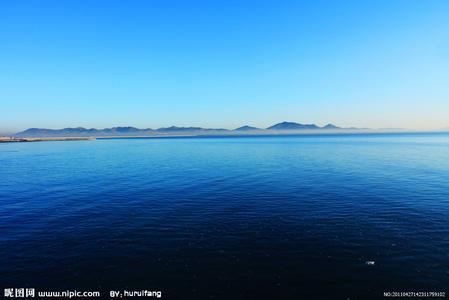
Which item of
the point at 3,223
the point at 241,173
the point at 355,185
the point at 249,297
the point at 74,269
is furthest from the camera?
the point at 241,173

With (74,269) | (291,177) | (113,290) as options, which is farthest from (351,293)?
(291,177)

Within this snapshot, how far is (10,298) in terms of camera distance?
545 inches

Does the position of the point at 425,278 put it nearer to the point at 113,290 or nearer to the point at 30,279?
the point at 113,290

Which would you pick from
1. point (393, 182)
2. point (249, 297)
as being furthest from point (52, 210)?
point (393, 182)

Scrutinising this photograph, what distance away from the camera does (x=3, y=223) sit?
2461cm

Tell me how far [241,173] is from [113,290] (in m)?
39.4

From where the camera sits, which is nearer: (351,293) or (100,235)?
(351,293)

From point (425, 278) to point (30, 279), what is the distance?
23416 mm

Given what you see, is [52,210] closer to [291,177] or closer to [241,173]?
[241,173]

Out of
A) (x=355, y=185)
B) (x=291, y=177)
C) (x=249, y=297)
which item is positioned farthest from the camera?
(x=291, y=177)

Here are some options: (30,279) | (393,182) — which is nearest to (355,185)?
(393,182)

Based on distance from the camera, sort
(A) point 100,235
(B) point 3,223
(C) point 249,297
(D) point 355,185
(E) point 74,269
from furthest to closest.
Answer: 1. (D) point 355,185
2. (B) point 3,223
3. (A) point 100,235
4. (E) point 74,269
5. (C) point 249,297

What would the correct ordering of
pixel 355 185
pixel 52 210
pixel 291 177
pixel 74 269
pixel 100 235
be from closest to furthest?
1. pixel 74 269
2. pixel 100 235
3. pixel 52 210
4. pixel 355 185
5. pixel 291 177

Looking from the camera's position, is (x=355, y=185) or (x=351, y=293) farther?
(x=355, y=185)
